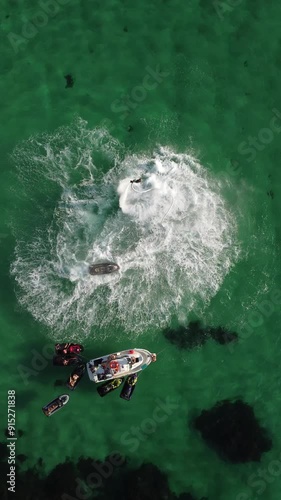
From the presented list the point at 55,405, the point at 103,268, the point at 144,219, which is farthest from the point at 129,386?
the point at 144,219

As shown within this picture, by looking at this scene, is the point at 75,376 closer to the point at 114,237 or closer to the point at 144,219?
the point at 114,237

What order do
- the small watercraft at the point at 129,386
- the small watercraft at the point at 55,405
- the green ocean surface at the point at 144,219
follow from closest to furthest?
the small watercraft at the point at 55,405 → the small watercraft at the point at 129,386 → the green ocean surface at the point at 144,219

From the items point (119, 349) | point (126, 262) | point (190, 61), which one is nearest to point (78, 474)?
point (119, 349)

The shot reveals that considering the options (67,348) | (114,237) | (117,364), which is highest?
(114,237)

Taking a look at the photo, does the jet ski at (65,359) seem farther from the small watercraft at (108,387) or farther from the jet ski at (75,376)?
the small watercraft at (108,387)

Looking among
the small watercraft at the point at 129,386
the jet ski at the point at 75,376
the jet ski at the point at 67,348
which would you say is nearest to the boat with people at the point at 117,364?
the small watercraft at the point at 129,386
